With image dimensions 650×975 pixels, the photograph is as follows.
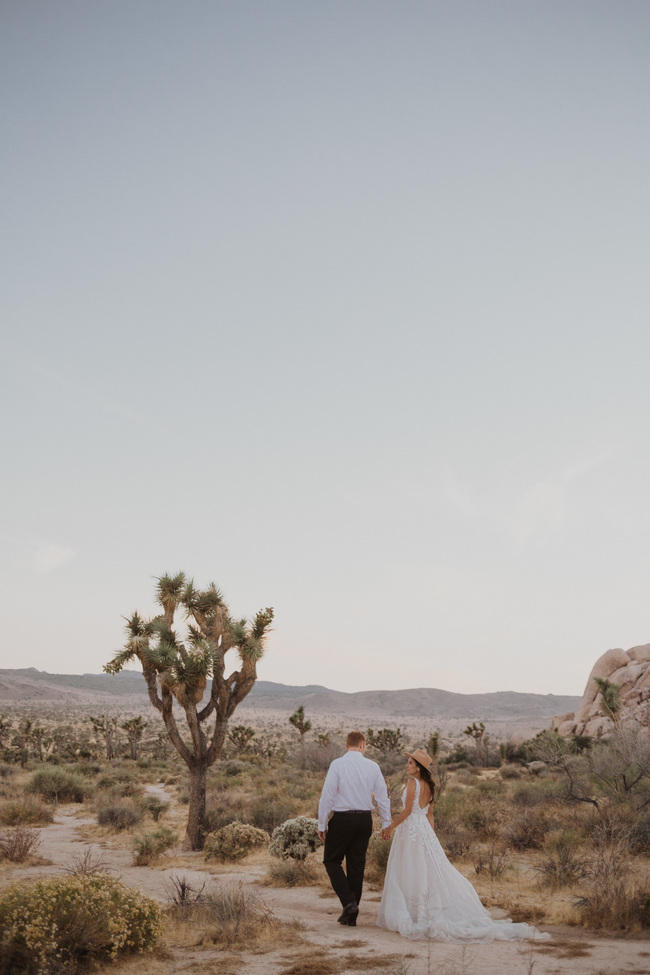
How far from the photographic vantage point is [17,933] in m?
5.39

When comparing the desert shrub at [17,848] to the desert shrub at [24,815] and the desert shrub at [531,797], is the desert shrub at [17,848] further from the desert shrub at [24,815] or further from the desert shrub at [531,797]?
the desert shrub at [531,797]

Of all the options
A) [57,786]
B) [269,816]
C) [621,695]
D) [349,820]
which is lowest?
[57,786]

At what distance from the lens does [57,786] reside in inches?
900

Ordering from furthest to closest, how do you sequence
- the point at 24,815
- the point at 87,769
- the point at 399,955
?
the point at 87,769 → the point at 24,815 → the point at 399,955

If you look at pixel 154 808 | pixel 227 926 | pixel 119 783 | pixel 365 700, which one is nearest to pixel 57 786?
pixel 119 783

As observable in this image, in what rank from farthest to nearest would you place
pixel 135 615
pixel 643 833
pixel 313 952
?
pixel 135 615
pixel 643 833
pixel 313 952

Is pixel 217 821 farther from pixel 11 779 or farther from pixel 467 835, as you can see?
pixel 11 779

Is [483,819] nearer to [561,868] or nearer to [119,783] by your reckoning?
[561,868]

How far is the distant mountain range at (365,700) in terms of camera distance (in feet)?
421

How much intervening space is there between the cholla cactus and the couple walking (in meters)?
4.55

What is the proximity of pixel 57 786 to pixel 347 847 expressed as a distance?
19280mm

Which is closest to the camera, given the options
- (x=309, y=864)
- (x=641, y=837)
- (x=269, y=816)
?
(x=309, y=864)

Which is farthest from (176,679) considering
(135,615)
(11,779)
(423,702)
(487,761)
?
(423,702)

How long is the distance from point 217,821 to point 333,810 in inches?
383
